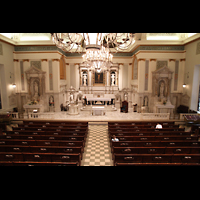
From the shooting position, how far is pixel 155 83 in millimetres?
14945

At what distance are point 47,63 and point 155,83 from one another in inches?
448

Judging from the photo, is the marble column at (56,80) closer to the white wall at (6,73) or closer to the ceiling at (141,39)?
the ceiling at (141,39)

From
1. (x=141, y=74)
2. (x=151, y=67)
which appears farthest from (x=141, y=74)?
(x=151, y=67)

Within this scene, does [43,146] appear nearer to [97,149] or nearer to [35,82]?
[97,149]

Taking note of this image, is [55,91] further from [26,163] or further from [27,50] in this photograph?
[26,163]

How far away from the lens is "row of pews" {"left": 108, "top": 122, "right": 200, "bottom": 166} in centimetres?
505

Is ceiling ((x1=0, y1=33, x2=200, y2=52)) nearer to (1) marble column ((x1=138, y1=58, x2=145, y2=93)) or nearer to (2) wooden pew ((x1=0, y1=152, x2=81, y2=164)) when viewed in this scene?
(1) marble column ((x1=138, y1=58, x2=145, y2=93))

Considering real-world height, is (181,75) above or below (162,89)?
above

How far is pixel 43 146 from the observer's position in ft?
19.3

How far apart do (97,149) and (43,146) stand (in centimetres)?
261

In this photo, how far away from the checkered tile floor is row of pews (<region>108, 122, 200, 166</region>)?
547 mm

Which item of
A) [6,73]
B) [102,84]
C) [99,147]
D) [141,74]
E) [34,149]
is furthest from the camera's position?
[102,84]

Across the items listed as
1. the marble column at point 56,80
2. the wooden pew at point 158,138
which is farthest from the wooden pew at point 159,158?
the marble column at point 56,80
